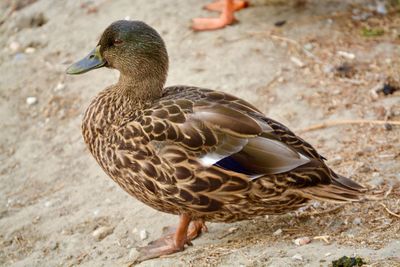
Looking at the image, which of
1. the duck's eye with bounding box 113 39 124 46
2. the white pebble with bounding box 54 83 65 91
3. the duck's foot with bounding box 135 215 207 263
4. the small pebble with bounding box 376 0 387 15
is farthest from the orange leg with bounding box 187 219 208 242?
the small pebble with bounding box 376 0 387 15

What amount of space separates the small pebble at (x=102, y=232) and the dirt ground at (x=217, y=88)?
1 centimetres

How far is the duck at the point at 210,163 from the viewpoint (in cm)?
385

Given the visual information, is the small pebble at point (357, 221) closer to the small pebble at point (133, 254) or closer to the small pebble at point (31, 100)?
the small pebble at point (133, 254)

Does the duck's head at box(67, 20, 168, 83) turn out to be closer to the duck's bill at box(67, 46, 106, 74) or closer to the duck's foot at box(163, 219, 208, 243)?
the duck's bill at box(67, 46, 106, 74)

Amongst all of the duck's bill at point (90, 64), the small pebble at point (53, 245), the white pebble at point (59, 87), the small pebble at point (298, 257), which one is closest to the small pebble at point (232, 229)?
the small pebble at point (298, 257)

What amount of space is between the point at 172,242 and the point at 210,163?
2.34 ft

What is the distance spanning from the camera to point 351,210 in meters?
4.26

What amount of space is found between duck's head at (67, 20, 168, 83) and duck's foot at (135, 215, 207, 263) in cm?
96

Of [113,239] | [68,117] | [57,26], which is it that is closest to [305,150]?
[113,239]

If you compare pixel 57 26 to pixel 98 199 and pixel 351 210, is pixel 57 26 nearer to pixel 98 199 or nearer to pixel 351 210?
pixel 98 199

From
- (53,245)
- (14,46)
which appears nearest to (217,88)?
(53,245)

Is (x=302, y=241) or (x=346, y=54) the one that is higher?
(x=302, y=241)

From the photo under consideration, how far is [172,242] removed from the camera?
4297 mm

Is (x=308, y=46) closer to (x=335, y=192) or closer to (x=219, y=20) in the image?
(x=219, y=20)
